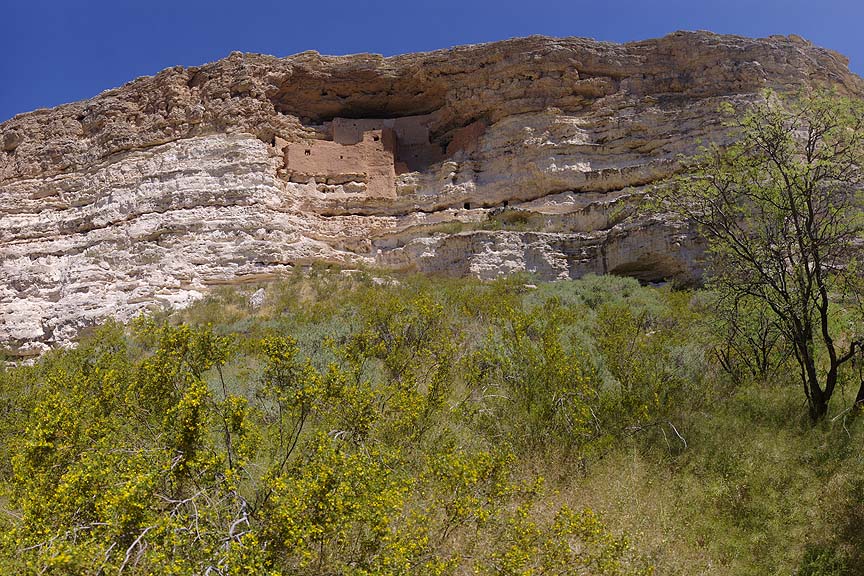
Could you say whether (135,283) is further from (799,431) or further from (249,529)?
(799,431)

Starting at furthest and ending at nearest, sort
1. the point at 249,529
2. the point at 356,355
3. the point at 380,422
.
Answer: the point at 356,355, the point at 380,422, the point at 249,529

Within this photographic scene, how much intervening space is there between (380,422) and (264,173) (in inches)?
538

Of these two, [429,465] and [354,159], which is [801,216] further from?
[354,159]

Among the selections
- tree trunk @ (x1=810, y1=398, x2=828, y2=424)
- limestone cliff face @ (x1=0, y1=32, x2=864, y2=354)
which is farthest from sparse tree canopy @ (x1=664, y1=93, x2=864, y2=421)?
limestone cliff face @ (x1=0, y1=32, x2=864, y2=354)

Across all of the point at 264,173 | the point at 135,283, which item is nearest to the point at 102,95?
the point at 264,173

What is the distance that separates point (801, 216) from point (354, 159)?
14.1m

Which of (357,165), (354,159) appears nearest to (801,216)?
(357,165)

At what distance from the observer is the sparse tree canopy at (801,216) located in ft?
16.7

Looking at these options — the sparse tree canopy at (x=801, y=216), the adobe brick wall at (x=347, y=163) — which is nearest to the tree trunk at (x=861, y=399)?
the sparse tree canopy at (x=801, y=216)

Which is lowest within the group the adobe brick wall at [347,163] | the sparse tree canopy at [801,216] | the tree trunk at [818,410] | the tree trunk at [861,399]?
the tree trunk at [818,410]

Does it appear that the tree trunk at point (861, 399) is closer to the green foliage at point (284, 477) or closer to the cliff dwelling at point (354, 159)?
the green foliage at point (284, 477)

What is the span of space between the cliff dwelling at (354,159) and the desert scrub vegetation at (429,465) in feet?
37.1

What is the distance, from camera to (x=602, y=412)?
16.6 ft

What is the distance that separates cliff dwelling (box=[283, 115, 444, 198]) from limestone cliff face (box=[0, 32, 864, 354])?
2.4 inches
